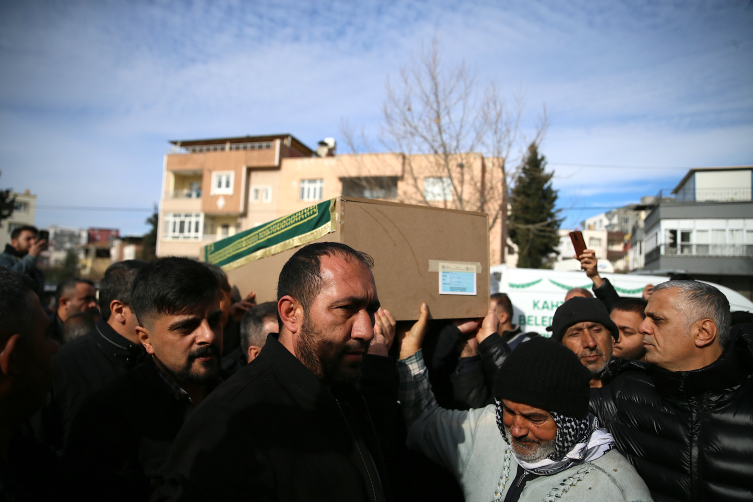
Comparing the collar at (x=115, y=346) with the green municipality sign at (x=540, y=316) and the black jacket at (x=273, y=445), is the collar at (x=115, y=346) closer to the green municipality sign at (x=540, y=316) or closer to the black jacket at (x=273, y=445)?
the black jacket at (x=273, y=445)

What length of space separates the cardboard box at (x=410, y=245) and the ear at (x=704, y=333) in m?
1.12

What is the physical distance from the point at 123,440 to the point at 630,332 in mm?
3633

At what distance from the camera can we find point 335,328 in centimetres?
147

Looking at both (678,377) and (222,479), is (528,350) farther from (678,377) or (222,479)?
(222,479)

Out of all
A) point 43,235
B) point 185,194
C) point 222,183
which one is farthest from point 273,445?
point 185,194

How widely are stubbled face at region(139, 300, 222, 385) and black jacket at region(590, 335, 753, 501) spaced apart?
2.22 m

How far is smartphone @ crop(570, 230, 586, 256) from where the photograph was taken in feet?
10.8

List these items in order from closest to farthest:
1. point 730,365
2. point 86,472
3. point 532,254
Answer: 1. point 86,472
2. point 730,365
3. point 532,254

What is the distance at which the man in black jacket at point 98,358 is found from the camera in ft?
7.19

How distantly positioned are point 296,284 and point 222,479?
0.63m

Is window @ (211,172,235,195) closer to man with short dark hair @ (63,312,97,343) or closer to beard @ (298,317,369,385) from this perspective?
man with short dark hair @ (63,312,97,343)

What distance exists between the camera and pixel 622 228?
77.2m

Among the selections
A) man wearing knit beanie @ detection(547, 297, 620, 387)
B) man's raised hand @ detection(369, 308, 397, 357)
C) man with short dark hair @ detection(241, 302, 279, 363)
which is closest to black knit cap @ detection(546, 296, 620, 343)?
man wearing knit beanie @ detection(547, 297, 620, 387)

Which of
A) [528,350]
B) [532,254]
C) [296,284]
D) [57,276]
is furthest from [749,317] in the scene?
[57,276]
